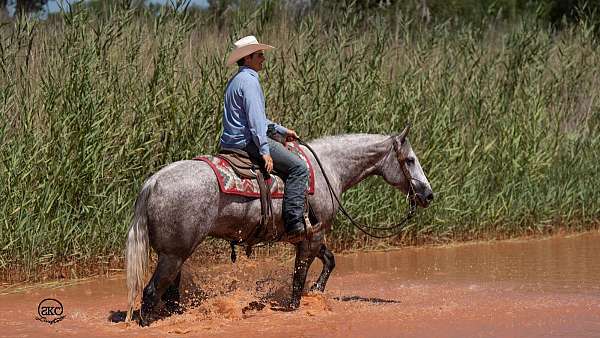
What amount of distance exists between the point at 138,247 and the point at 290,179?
4.45ft

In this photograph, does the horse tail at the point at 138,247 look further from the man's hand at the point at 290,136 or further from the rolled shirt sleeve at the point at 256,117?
the man's hand at the point at 290,136

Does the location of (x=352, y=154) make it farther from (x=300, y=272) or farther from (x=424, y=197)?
(x=300, y=272)

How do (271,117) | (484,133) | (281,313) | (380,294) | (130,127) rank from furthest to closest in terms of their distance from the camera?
(484,133)
(271,117)
(130,127)
(380,294)
(281,313)

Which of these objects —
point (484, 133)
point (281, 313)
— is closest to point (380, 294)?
point (281, 313)

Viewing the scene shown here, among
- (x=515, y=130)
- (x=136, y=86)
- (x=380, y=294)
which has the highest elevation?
(x=136, y=86)

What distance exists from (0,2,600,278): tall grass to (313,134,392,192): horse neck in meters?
2.40

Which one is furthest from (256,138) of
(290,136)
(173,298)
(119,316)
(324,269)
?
(119,316)

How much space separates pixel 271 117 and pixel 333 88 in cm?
93

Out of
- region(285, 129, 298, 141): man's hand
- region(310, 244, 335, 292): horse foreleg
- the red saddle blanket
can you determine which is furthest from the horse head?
the red saddle blanket

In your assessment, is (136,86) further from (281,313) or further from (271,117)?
(281,313)

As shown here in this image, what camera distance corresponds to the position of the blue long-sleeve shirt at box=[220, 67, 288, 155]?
25.2 ft

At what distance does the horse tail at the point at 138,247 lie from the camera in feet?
24.0

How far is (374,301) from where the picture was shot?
28.6 feet

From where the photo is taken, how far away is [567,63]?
14742 millimetres
